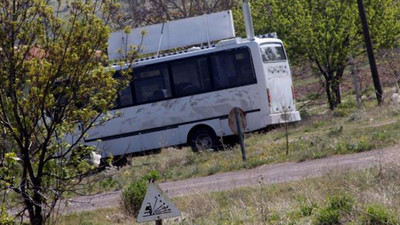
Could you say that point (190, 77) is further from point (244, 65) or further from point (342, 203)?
point (342, 203)

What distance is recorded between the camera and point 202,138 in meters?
23.2

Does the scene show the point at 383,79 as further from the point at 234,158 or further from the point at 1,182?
the point at 1,182

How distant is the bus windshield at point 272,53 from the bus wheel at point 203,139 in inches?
107

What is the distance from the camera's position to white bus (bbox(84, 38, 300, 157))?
22891mm

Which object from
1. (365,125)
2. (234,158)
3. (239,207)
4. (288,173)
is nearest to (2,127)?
(239,207)

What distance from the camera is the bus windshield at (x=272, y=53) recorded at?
2339 centimetres

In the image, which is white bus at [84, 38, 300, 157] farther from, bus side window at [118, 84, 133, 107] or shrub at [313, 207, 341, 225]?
shrub at [313, 207, 341, 225]

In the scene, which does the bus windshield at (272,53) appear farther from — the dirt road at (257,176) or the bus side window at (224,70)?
the dirt road at (257,176)

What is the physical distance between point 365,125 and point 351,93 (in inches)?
726

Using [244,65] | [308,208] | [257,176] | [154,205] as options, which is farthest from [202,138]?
[154,205]

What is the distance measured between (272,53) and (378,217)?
50.9 ft

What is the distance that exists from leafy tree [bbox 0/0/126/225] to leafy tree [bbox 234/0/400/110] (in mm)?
23127

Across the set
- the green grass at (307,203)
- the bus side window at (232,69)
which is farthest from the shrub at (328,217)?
the bus side window at (232,69)

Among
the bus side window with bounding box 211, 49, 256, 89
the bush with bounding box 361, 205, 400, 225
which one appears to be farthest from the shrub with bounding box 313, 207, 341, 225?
the bus side window with bounding box 211, 49, 256, 89
